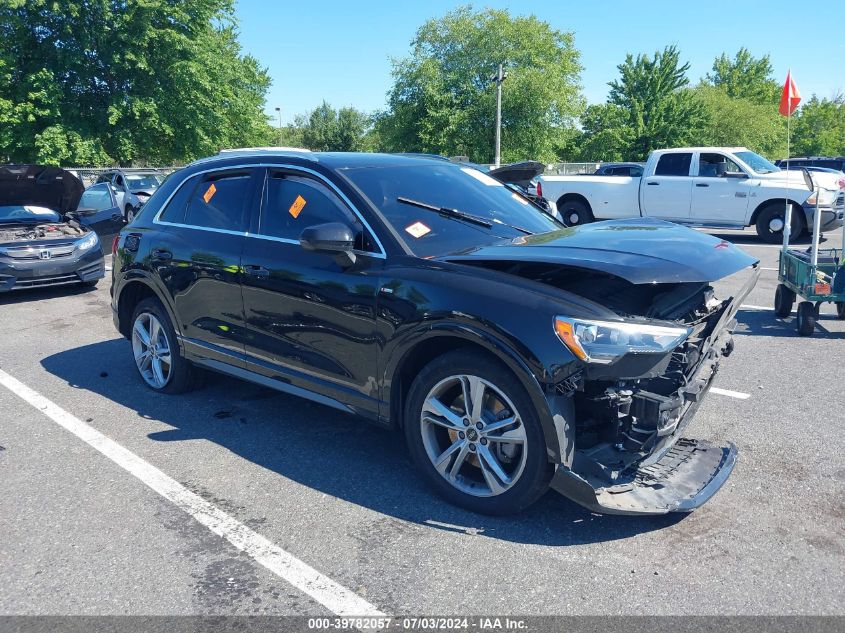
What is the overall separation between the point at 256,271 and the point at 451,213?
1.29 metres

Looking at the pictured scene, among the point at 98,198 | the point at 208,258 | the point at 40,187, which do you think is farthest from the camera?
the point at 98,198

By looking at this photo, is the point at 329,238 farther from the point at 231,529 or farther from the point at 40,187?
the point at 40,187

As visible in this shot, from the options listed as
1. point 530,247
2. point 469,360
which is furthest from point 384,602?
point 530,247

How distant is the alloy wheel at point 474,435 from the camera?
3402mm

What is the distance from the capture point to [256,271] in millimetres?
4523

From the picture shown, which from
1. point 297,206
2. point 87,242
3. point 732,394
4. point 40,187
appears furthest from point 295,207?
point 40,187

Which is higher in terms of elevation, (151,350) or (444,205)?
(444,205)

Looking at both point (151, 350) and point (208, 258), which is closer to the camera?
point (208, 258)

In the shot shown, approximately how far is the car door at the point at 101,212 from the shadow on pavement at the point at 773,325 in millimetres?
9615

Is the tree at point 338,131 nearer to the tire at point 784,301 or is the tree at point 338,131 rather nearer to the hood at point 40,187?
the hood at point 40,187

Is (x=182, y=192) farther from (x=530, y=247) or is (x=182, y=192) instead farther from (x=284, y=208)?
(x=530, y=247)

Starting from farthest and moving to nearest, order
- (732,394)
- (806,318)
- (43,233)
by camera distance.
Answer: (43,233), (806,318), (732,394)

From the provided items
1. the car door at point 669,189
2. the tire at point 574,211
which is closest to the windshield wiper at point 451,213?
the car door at point 669,189

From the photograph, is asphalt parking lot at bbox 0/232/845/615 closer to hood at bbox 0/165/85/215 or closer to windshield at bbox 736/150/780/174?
hood at bbox 0/165/85/215
